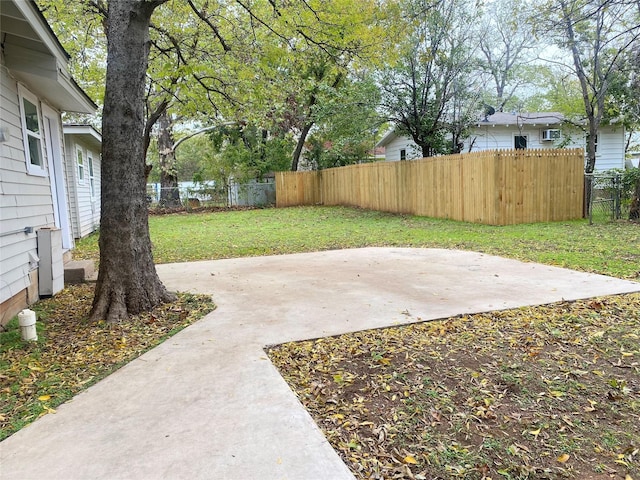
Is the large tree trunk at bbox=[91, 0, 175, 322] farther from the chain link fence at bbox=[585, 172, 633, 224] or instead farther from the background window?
the chain link fence at bbox=[585, 172, 633, 224]

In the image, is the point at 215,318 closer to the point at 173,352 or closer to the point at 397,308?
the point at 173,352

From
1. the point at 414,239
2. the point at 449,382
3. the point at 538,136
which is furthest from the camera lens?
the point at 538,136

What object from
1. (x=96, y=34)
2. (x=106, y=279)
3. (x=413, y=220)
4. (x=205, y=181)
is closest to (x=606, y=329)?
(x=106, y=279)

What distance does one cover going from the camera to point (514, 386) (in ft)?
9.42

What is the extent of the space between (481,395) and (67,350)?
3.26m

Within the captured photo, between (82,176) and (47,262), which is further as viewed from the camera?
(82,176)

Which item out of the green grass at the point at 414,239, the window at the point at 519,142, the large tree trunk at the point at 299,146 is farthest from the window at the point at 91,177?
the window at the point at 519,142

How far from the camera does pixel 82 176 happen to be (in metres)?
12.6

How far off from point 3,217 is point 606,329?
18.8ft

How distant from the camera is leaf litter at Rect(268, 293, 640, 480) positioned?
2174mm

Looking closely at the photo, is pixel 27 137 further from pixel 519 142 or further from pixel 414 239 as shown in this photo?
pixel 519 142

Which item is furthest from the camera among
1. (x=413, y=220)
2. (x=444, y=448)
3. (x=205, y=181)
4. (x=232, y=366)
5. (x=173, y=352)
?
(x=205, y=181)

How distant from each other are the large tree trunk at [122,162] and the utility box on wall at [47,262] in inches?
58.6

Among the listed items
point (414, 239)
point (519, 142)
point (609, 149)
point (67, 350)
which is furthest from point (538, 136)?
point (67, 350)
